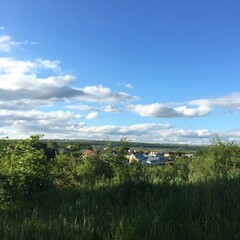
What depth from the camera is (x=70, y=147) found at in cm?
2606

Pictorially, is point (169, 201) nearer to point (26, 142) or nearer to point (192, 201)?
point (192, 201)

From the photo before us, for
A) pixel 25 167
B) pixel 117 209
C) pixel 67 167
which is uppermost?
pixel 25 167

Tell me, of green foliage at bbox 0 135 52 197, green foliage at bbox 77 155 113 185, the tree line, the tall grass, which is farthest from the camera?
green foliage at bbox 77 155 113 185

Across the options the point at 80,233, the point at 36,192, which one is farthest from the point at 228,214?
the point at 36,192

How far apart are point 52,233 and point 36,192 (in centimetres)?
538

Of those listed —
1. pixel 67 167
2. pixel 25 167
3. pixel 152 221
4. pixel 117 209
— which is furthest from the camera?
pixel 67 167

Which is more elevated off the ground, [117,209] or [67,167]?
[117,209]

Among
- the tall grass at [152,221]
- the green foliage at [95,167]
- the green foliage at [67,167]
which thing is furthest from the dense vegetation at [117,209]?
the green foliage at [95,167]

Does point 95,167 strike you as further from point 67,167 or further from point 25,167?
point 25,167

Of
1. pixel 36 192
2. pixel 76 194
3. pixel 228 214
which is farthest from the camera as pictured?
pixel 36 192

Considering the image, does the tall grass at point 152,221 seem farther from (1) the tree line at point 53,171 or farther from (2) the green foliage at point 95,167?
(2) the green foliage at point 95,167

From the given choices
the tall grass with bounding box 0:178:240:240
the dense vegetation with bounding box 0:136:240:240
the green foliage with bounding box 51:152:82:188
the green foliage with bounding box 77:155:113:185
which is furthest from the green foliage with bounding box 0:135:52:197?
the green foliage with bounding box 77:155:113:185

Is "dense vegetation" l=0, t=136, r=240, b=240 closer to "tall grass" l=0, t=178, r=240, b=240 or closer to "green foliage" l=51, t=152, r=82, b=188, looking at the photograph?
"tall grass" l=0, t=178, r=240, b=240

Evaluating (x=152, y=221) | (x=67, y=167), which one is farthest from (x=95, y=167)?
(x=152, y=221)
